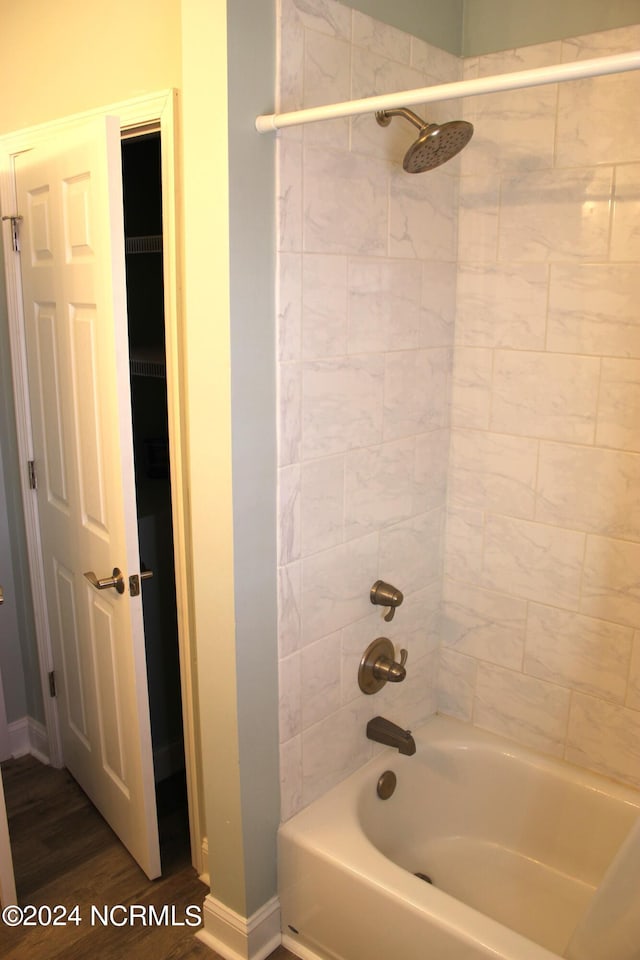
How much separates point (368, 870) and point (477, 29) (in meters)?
2.16

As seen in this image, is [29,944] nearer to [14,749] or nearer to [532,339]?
[14,749]

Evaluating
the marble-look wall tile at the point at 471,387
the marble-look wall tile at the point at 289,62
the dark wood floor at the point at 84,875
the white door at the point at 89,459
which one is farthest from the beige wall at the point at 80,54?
the dark wood floor at the point at 84,875

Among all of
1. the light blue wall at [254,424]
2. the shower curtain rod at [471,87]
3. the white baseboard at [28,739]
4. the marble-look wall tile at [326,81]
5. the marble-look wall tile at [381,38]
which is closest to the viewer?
the shower curtain rod at [471,87]

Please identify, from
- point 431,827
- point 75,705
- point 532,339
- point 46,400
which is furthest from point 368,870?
point 46,400

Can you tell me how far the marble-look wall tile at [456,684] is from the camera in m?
2.46

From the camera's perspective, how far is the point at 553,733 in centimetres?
229

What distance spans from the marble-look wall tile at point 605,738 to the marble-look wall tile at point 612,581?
261mm

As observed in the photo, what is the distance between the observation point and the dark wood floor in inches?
80.6

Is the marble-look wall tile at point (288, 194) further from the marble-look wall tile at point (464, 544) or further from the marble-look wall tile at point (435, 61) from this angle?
the marble-look wall tile at point (464, 544)

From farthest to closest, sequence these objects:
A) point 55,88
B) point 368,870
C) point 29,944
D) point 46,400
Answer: point 46,400 → point 55,88 → point 29,944 → point 368,870

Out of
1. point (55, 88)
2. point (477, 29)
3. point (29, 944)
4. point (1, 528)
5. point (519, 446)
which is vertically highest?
point (477, 29)

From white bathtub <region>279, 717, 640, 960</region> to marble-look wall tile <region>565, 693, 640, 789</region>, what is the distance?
0.13 ft

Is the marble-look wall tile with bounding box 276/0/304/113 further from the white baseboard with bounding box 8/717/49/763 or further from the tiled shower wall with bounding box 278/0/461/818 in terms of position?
the white baseboard with bounding box 8/717/49/763

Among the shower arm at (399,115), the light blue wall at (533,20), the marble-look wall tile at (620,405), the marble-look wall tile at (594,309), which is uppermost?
the light blue wall at (533,20)
